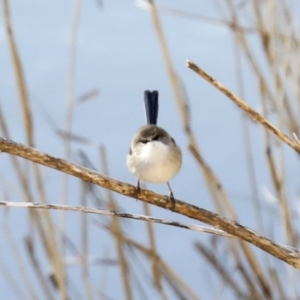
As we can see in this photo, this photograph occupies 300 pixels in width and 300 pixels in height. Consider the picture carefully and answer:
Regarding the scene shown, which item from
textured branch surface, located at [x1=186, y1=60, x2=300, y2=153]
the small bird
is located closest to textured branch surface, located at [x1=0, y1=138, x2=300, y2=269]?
textured branch surface, located at [x1=186, y1=60, x2=300, y2=153]

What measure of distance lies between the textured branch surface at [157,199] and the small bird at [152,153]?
28 cm

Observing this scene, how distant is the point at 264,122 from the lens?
61 cm

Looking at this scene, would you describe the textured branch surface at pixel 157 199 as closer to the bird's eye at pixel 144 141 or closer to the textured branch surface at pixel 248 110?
the textured branch surface at pixel 248 110

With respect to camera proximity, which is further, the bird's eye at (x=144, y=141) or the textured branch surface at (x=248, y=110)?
the bird's eye at (x=144, y=141)

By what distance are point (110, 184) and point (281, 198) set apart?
0.61 meters

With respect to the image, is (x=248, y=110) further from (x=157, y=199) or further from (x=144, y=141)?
(x=144, y=141)

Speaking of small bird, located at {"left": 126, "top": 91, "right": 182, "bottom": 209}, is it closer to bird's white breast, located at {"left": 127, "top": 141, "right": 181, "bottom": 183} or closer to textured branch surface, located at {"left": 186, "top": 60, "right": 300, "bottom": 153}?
bird's white breast, located at {"left": 127, "top": 141, "right": 181, "bottom": 183}

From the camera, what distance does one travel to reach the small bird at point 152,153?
879 mm

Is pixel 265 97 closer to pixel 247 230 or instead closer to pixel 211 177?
pixel 211 177

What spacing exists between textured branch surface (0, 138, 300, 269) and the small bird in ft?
0.91

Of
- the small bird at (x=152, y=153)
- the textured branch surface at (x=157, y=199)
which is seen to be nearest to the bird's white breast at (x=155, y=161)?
the small bird at (x=152, y=153)

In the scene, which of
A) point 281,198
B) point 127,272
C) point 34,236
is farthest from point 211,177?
point 34,236

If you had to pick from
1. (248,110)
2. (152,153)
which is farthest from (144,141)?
(248,110)

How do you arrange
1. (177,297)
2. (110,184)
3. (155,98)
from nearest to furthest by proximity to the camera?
(110,184) < (155,98) < (177,297)
